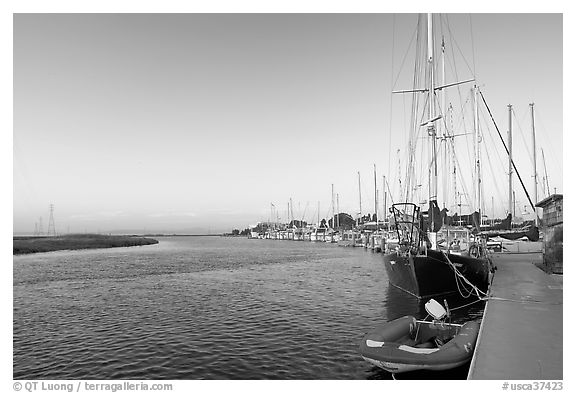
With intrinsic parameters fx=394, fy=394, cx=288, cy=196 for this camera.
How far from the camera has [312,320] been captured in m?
15.9

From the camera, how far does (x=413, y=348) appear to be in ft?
30.7

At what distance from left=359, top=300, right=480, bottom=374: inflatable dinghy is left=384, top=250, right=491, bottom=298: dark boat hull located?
22.1ft

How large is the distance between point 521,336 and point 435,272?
30.9 ft

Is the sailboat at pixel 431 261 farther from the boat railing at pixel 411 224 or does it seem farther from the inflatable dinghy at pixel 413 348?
the inflatable dinghy at pixel 413 348

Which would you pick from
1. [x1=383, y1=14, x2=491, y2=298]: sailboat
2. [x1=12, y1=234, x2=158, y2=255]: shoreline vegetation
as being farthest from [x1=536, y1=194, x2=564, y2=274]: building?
[x1=12, y1=234, x2=158, y2=255]: shoreline vegetation

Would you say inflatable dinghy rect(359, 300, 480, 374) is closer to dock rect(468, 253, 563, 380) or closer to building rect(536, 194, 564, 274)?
dock rect(468, 253, 563, 380)

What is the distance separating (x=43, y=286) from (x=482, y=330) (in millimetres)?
25639

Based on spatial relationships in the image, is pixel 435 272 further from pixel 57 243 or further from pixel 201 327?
pixel 57 243

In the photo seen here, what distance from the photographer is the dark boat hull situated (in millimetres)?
18078

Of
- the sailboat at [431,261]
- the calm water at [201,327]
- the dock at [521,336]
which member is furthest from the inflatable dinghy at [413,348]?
the sailboat at [431,261]

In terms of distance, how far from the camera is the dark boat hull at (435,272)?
59.3 feet
